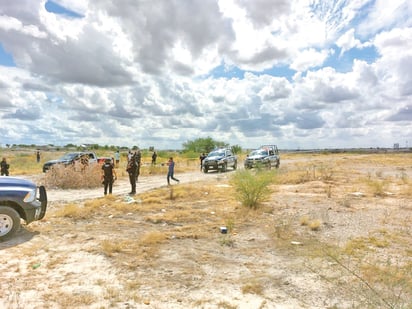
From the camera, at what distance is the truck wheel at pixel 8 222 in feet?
24.3

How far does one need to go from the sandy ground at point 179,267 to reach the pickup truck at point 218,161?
1734cm

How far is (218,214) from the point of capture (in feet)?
36.2

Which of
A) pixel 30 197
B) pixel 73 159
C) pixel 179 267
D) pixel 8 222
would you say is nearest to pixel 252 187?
pixel 179 267

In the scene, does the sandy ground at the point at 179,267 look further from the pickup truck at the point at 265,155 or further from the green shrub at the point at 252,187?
the pickup truck at the point at 265,155

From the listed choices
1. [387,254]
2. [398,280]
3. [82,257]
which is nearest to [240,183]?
[387,254]

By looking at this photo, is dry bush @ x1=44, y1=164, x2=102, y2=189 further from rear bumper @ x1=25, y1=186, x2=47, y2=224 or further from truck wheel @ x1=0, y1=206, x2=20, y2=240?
truck wheel @ x1=0, y1=206, x2=20, y2=240

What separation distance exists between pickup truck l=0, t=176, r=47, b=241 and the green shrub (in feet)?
21.2

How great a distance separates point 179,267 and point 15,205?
398 centimetres

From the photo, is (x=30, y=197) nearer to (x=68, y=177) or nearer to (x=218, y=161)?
(x=68, y=177)

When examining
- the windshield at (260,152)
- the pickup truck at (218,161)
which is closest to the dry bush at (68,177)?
the pickup truck at (218,161)

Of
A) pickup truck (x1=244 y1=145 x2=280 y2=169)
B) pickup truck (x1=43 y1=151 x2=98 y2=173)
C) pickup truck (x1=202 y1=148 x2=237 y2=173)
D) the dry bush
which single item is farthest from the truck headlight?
pickup truck (x1=202 y1=148 x2=237 y2=173)

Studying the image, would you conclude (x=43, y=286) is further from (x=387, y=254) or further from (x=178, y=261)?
(x=387, y=254)

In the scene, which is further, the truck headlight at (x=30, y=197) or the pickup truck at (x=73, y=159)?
the pickup truck at (x=73, y=159)

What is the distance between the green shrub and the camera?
12.1m
